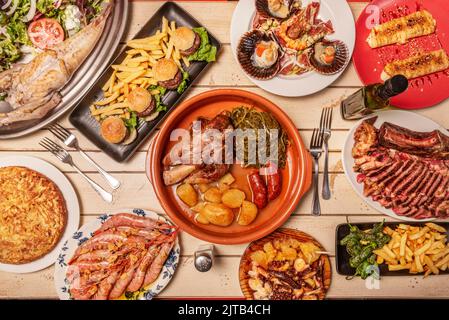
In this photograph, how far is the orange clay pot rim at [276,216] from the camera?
231cm

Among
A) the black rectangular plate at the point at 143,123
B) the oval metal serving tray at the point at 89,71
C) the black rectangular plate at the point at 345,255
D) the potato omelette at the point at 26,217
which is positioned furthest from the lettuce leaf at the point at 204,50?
the black rectangular plate at the point at 345,255

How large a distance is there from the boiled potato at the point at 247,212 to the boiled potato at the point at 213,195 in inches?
5.9

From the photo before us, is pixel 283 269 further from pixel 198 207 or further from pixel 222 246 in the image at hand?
pixel 198 207

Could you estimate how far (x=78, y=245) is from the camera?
95.0 inches

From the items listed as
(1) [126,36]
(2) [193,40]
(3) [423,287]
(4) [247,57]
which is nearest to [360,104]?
(4) [247,57]

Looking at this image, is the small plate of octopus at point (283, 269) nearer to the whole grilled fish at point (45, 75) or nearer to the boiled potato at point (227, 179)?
the boiled potato at point (227, 179)

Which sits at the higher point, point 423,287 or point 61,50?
point 61,50

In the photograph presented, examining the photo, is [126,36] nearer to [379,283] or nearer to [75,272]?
[75,272]

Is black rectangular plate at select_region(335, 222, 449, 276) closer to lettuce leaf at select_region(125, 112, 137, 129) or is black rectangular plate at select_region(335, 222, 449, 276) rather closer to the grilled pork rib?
the grilled pork rib

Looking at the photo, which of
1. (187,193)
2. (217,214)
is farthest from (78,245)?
(217,214)

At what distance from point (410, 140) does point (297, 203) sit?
774mm

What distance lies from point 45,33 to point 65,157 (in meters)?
0.75

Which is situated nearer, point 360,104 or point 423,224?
point 360,104

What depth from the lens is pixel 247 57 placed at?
238 centimetres
